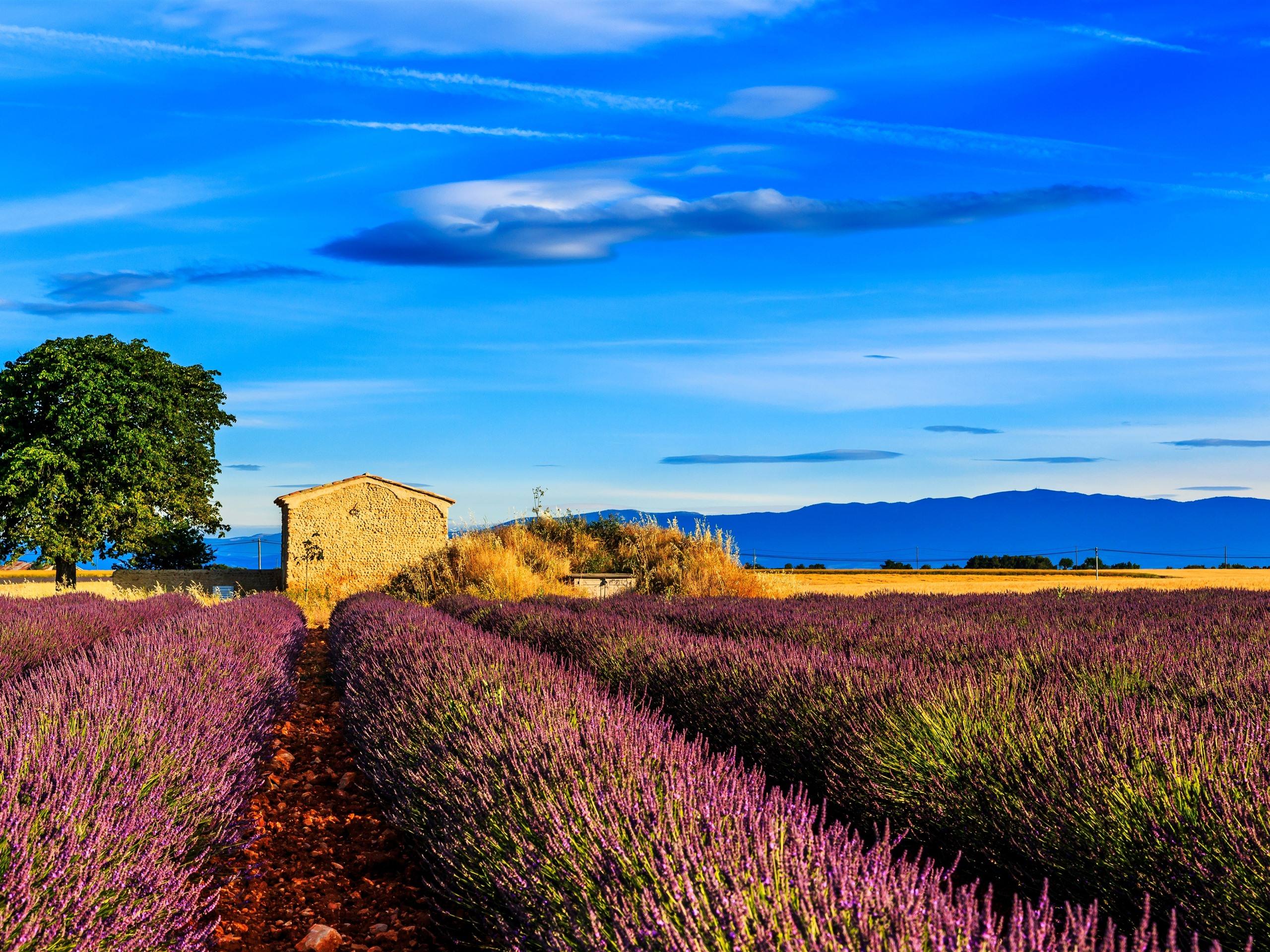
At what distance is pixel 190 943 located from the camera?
2.82 m

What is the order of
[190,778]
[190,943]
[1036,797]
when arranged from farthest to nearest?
[190,778] → [1036,797] → [190,943]

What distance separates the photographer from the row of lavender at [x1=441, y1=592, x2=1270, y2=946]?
273 centimetres

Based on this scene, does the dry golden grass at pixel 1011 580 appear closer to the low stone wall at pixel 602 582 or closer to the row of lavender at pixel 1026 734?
the low stone wall at pixel 602 582

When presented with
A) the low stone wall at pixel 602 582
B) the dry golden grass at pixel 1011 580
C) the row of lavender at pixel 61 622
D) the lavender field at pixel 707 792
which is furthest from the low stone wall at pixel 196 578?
the lavender field at pixel 707 792

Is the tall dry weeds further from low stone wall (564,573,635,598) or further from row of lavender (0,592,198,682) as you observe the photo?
row of lavender (0,592,198,682)

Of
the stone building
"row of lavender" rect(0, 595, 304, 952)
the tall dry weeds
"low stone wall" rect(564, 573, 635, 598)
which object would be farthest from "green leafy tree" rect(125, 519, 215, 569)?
"row of lavender" rect(0, 595, 304, 952)

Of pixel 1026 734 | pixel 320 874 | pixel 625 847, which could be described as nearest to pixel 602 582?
pixel 320 874

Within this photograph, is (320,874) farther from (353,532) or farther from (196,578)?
(196,578)

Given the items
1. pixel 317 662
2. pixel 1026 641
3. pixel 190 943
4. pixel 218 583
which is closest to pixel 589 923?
pixel 190 943

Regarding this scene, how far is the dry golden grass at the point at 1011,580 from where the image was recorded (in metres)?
18.4

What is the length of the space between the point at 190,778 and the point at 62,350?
25622mm

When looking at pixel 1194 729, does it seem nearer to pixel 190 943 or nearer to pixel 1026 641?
pixel 1026 641

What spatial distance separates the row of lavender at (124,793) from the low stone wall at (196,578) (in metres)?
21.7

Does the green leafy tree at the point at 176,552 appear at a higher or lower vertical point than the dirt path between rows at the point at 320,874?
higher
